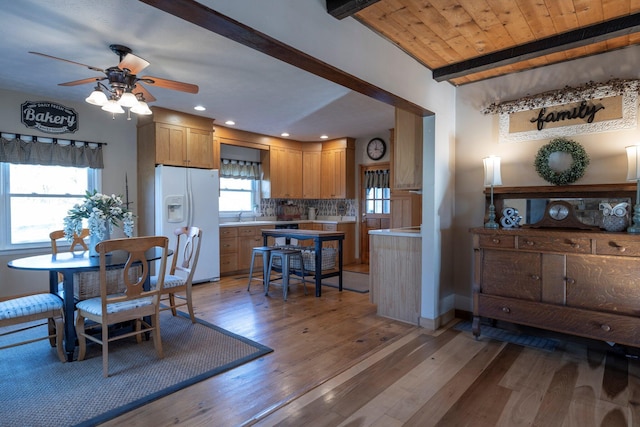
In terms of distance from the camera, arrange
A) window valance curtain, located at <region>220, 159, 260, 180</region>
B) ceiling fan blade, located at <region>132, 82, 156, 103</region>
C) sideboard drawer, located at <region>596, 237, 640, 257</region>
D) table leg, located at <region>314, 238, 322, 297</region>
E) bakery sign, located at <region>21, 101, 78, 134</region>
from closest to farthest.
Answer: sideboard drawer, located at <region>596, 237, 640, 257</region> → ceiling fan blade, located at <region>132, 82, 156, 103</region> → bakery sign, located at <region>21, 101, 78, 134</region> → table leg, located at <region>314, 238, 322, 297</region> → window valance curtain, located at <region>220, 159, 260, 180</region>

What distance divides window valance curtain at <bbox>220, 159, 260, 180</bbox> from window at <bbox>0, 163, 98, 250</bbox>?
2.02 m

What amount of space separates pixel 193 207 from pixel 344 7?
380 cm

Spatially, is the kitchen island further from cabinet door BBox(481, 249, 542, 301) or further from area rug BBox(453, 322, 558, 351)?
cabinet door BBox(481, 249, 542, 301)

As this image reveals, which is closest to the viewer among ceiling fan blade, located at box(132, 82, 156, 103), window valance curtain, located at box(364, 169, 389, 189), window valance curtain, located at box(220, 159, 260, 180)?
ceiling fan blade, located at box(132, 82, 156, 103)

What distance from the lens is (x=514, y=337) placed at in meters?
3.12

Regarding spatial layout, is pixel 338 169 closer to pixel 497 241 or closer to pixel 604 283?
pixel 497 241

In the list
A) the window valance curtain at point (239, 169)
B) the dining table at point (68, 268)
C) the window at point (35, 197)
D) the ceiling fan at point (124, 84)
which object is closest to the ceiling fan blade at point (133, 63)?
the ceiling fan at point (124, 84)

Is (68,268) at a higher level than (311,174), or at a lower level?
lower

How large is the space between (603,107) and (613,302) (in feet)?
5.10

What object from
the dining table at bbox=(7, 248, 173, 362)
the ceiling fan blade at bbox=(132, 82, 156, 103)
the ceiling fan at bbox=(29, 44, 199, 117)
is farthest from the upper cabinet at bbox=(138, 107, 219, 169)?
the dining table at bbox=(7, 248, 173, 362)

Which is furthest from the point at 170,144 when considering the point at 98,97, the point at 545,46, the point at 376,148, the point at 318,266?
the point at 545,46

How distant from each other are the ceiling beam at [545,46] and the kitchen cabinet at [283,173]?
4.00 meters

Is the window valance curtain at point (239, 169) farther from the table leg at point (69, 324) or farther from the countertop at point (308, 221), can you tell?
the table leg at point (69, 324)

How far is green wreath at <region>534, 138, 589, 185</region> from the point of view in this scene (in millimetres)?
2895
